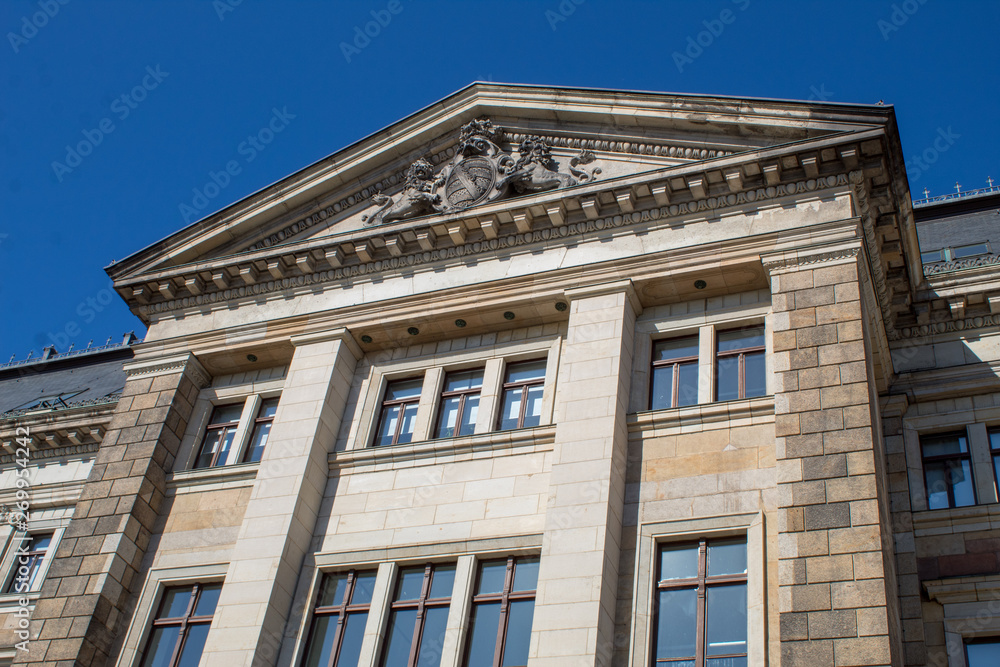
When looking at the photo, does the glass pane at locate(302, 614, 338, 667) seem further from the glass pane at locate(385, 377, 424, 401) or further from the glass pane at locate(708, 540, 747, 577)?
the glass pane at locate(708, 540, 747, 577)

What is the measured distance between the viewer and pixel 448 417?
24922 mm

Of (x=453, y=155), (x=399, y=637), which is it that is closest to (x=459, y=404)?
(x=399, y=637)

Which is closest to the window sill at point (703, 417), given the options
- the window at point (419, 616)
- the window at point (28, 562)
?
the window at point (419, 616)

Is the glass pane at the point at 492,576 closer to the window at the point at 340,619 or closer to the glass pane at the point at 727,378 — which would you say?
the window at the point at 340,619

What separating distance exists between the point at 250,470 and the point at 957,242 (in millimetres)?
20658

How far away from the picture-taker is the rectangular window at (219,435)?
88.1ft

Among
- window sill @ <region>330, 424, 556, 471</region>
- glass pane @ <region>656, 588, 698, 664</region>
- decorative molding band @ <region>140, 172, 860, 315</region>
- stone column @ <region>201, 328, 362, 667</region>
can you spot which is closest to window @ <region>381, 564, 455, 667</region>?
stone column @ <region>201, 328, 362, 667</region>

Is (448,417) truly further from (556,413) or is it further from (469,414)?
(556,413)

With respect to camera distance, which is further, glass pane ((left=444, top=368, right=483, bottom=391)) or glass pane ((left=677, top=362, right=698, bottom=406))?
glass pane ((left=444, top=368, right=483, bottom=391))

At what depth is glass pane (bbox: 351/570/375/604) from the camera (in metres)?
22.3

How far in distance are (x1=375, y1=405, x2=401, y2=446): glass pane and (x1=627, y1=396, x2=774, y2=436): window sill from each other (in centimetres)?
599

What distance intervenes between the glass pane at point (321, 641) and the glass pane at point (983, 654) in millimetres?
12304

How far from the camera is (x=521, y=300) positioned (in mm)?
24984

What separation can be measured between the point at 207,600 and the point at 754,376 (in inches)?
500
